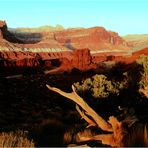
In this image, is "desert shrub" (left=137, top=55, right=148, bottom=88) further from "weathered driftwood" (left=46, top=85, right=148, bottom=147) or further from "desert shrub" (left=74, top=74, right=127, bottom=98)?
"weathered driftwood" (left=46, top=85, right=148, bottom=147)

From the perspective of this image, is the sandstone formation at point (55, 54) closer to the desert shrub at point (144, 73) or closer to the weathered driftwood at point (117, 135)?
the desert shrub at point (144, 73)

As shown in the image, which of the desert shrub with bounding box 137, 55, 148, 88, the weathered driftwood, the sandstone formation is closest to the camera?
the weathered driftwood

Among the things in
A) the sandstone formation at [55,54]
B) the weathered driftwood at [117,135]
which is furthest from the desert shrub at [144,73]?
the sandstone formation at [55,54]

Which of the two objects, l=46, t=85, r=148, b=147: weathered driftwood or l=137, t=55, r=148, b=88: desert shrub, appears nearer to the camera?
l=46, t=85, r=148, b=147: weathered driftwood

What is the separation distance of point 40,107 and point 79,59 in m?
54.4

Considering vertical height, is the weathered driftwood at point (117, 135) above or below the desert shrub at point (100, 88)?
above

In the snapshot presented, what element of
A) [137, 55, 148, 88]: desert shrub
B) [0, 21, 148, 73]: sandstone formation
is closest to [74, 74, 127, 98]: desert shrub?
[137, 55, 148, 88]: desert shrub

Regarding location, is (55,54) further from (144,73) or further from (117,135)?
(117,135)

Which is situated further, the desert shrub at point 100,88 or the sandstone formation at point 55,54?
the sandstone formation at point 55,54

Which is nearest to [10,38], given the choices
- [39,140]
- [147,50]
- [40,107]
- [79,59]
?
[79,59]

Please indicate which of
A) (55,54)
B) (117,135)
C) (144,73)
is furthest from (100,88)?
(55,54)

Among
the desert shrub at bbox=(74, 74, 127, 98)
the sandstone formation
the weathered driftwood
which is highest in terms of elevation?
the weathered driftwood

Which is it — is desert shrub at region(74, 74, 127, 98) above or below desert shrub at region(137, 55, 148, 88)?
below

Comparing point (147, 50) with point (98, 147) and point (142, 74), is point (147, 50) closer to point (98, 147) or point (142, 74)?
point (142, 74)
